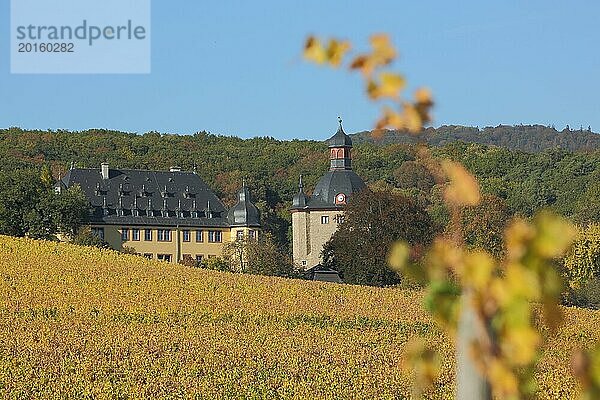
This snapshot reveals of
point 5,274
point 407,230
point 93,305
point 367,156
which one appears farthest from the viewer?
point 367,156

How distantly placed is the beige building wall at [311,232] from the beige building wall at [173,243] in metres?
7.34

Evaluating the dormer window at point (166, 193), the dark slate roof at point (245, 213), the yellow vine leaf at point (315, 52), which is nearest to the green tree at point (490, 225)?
the dark slate roof at point (245, 213)

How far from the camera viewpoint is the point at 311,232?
82.8 m

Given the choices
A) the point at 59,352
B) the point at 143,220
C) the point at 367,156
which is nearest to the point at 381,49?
the point at 59,352

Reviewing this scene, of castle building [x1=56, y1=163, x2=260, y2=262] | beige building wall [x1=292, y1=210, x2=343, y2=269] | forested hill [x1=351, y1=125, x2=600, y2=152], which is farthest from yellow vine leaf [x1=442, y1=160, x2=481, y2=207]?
forested hill [x1=351, y1=125, x2=600, y2=152]

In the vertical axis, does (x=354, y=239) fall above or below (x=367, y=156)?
below

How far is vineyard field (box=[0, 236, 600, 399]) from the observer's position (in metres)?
17.2

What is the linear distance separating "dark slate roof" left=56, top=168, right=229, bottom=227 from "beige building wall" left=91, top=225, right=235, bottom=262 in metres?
0.56

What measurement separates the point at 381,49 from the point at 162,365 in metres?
18.3

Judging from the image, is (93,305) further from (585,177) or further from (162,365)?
(585,177)

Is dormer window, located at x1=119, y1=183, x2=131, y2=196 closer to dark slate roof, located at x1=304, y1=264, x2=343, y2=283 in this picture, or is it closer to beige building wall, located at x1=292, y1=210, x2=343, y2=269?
beige building wall, located at x1=292, y1=210, x2=343, y2=269

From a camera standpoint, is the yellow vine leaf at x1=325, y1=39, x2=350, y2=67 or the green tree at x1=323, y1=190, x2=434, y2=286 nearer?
the yellow vine leaf at x1=325, y1=39, x2=350, y2=67

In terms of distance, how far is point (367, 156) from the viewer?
118 metres

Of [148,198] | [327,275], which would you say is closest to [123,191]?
[148,198]
